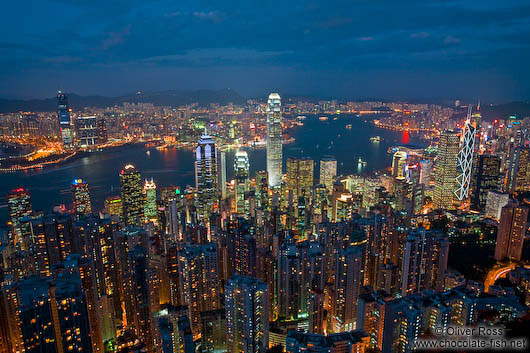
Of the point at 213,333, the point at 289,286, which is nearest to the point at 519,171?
the point at 289,286

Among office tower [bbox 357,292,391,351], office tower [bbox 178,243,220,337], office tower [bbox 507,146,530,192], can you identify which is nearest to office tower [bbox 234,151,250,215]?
office tower [bbox 178,243,220,337]

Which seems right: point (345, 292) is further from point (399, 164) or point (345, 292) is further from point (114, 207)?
point (399, 164)

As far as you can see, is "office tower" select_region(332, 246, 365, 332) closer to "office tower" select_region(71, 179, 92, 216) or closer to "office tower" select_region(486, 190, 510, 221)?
"office tower" select_region(486, 190, 510, 221)

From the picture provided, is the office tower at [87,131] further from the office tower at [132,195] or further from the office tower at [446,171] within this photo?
the office tower at [446,171]

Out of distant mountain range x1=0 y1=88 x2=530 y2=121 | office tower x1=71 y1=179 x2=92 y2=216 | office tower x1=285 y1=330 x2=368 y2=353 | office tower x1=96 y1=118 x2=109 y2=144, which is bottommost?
office tower x1=71 y1=179 x2=92 y2=216

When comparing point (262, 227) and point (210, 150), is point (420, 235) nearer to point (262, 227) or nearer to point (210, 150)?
point (262, 227)

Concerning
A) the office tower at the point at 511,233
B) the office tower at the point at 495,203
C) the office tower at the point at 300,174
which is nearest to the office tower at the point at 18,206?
the office tower at the point at 300,174

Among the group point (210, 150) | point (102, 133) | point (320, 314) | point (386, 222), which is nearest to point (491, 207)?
point (386, 222)
